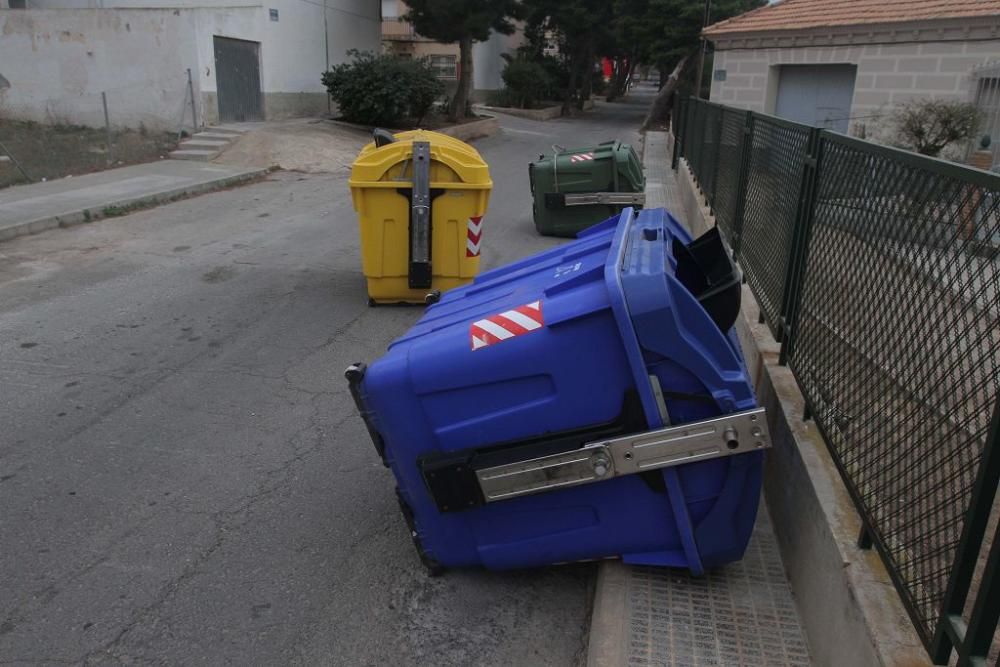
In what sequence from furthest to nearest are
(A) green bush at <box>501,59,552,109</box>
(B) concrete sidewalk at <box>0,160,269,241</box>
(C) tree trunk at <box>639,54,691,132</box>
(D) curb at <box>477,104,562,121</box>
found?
1. (A) green bush at <box>501,59,552,109</box>
2. (D) curb at <box>477,104,562,121</box>
3. (C) tree trunk at <box>639,54,691,132</box>
4. (B) concrete sidewalk at <box>0,160,269,241</box>

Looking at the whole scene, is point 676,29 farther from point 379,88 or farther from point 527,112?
point 379,88

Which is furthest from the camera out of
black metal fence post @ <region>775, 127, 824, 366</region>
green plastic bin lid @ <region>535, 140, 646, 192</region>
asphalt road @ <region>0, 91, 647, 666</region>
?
green plastic bin lid @ <region>535, 140, 646, 192</region>

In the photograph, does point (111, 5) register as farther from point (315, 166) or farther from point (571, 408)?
point (571, 408)

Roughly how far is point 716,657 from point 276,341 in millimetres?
4488

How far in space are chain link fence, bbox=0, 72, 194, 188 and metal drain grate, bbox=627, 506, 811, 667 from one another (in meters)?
15.4

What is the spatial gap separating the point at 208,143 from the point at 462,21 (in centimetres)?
1003

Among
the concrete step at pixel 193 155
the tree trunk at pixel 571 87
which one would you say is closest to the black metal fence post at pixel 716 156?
the concrete step at pixel 193 155

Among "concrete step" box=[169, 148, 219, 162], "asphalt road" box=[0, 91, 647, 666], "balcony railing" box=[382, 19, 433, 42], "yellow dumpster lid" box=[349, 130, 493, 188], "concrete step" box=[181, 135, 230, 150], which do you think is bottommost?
"asphalt road" box=[0, 91, 647, 666]

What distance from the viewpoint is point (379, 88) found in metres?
21.0

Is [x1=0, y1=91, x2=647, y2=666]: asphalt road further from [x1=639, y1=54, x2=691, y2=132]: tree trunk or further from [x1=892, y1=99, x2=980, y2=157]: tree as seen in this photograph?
[x1=639, y1=54, x2=691, y2=132]: tree trunk

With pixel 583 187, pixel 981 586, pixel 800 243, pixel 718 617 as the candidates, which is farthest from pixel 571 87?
pixel 981 586

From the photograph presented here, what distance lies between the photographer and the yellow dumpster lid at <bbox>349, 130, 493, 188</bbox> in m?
6.71

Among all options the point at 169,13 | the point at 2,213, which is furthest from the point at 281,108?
the point at 2,213

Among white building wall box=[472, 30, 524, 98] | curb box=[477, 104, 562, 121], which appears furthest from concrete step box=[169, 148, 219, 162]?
white building wall box=[472, 30, 524, 98]
